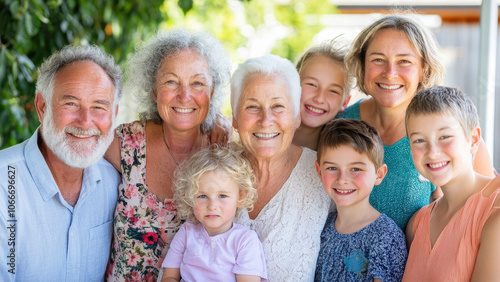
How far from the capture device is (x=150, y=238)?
2445mm

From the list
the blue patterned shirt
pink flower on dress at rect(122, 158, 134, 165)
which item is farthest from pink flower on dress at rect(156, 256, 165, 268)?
the blue patterned shirt

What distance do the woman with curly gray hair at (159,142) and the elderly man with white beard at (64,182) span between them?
0.10 meters

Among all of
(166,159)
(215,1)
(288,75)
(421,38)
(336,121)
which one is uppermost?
(215,1)

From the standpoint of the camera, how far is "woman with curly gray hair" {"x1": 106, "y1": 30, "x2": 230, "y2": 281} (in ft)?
8.00

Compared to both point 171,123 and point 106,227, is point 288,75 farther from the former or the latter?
point 106,227

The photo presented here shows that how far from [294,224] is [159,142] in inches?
32.7

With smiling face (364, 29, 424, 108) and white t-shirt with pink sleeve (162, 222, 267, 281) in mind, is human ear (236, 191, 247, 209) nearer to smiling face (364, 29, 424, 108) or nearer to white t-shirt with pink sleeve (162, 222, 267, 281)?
white t-shirt with pink sleeve (162, 222, 267, 281)

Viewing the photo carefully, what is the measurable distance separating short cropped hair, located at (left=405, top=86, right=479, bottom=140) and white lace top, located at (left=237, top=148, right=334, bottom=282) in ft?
2.04

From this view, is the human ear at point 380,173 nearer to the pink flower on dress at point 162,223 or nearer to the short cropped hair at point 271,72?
the short cropped hair at point 271,72

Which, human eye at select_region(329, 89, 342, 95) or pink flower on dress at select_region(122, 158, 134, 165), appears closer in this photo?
pink flower on dress at select_region(122, 158, 134, 165)

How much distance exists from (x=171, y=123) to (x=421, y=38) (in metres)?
1.30

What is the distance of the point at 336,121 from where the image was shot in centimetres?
237

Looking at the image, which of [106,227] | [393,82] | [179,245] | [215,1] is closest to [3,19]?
[106,227]

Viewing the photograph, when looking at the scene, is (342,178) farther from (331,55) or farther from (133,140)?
(133,140)
